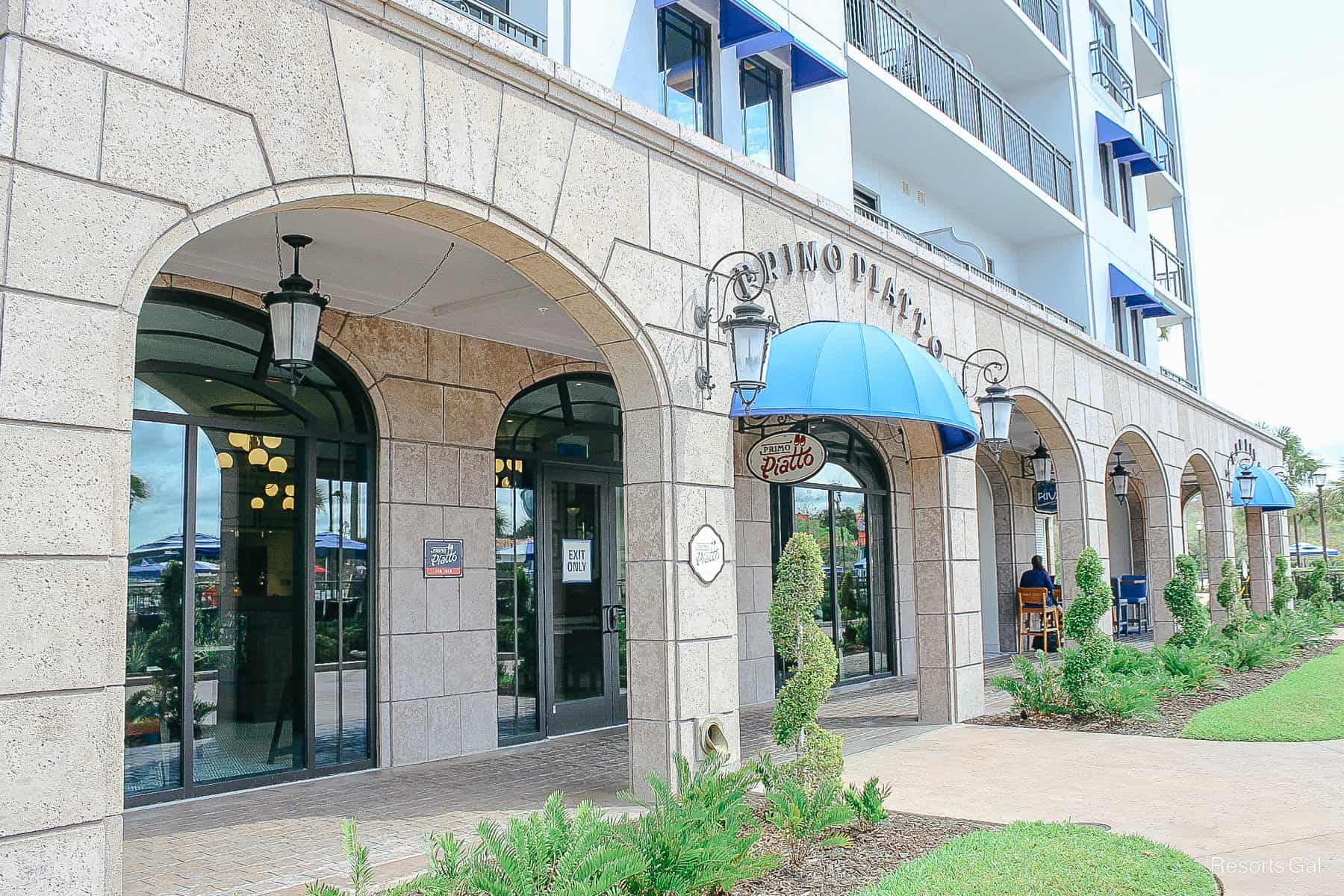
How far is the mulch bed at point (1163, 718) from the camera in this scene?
36.4ft

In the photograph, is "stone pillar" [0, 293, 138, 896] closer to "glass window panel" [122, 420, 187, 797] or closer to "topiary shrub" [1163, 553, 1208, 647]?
"glass window panel" [122, 420, 187, 797]

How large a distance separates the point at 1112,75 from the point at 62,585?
21614 mm

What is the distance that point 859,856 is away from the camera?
643cm

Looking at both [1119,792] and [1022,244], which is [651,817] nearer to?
[1119,792]

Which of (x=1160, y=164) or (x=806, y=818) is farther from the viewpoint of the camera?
(x=1160, y=164)

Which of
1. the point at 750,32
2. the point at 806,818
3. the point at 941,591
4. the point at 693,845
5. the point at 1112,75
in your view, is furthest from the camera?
the point at 1112,75

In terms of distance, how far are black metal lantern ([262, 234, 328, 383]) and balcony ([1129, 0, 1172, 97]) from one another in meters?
21.0

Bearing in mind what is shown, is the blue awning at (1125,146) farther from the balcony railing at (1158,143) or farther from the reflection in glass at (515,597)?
the reflection in glass at (515,597)

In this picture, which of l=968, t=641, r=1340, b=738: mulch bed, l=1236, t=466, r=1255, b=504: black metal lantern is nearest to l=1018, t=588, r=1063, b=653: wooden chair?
l=968, t=641, r=1340, b=738: mulch bed

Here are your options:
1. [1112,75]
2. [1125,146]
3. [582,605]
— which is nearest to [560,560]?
[582,605]

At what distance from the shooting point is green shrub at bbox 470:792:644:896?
4.68 m

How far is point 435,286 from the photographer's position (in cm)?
902

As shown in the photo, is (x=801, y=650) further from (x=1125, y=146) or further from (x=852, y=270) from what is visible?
(x=1125, y=146)

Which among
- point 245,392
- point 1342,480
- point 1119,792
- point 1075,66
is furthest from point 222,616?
point 1342,480
